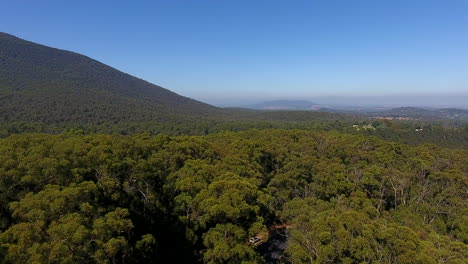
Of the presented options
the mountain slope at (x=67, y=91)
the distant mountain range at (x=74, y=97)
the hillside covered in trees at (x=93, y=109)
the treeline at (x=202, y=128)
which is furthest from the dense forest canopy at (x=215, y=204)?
the mountain slope at (x=67, y=91)

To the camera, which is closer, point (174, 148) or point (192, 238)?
point (192, 238)

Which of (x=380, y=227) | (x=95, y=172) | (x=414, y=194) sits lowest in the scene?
(x=414, y=194)

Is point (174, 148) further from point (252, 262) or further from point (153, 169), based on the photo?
point (252, 262)

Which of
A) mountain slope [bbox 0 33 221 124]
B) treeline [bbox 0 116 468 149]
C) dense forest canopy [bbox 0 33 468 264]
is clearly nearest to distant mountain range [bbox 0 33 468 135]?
mountain slope [bbox 0 33 221 124]

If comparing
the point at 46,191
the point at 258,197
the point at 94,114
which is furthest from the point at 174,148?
the point at 94,114

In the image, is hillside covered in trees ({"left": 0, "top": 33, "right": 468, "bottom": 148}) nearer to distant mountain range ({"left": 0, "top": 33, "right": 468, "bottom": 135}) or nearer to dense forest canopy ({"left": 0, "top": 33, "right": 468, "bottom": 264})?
distant mountain range ({"left": 0, "top": 33, "right": 468, "bottom": 135})

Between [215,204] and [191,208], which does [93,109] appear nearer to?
[191,208]
